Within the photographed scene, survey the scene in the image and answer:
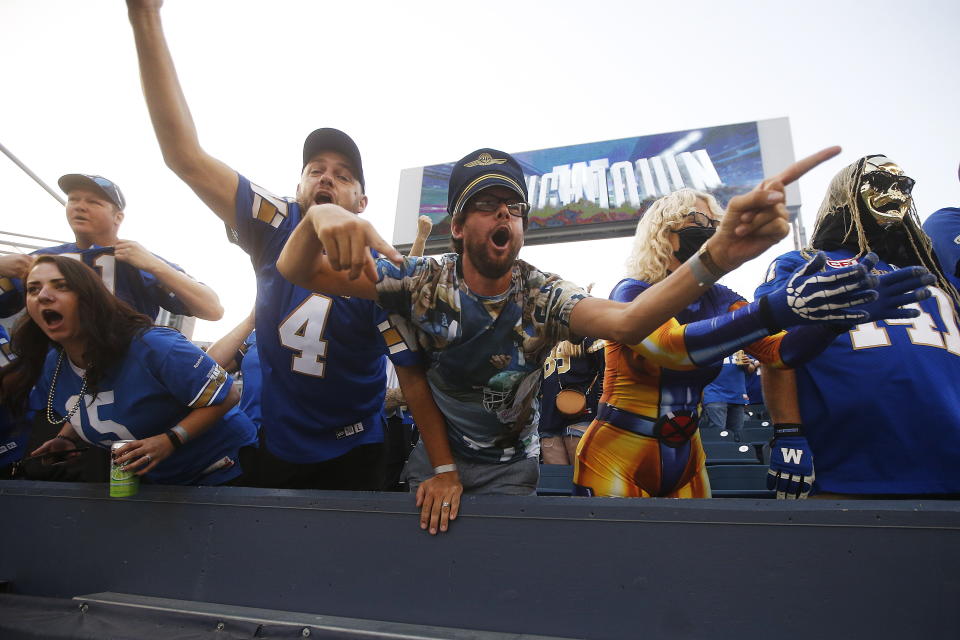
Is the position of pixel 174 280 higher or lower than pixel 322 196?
lower

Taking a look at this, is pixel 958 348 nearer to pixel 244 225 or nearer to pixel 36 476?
pixel 244 225

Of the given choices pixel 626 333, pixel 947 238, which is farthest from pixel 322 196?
pixel 947 238

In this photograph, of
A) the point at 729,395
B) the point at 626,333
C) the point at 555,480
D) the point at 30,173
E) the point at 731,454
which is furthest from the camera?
the point at 30,173

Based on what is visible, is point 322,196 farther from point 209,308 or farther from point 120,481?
point 120,481

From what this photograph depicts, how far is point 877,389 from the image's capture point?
1802 millimetres

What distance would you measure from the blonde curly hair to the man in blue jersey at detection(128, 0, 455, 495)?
112 cm

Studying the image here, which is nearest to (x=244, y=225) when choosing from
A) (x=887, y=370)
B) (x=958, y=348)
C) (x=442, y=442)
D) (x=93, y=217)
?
(x=442, y=442)

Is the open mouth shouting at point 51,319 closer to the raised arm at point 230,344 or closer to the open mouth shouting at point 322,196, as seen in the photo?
the raised arm at point 230,344

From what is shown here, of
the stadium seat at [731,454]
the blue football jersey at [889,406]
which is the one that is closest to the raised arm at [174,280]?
the blue football jersey at [889,406]

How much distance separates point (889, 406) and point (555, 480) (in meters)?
2.27

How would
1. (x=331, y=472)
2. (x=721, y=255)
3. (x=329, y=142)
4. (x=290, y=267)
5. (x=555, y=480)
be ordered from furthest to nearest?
(x=555, y=480) → (x=329, y=142) → (x=331, y=472) → (x=290, y=267) → (x=721, y=255)

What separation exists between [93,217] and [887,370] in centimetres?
395

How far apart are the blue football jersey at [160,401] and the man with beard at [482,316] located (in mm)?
941

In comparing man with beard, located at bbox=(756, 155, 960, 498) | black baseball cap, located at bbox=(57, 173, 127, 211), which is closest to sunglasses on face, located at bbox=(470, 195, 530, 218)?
man with beard, located at bbox=(756, 155, 960, 498)
